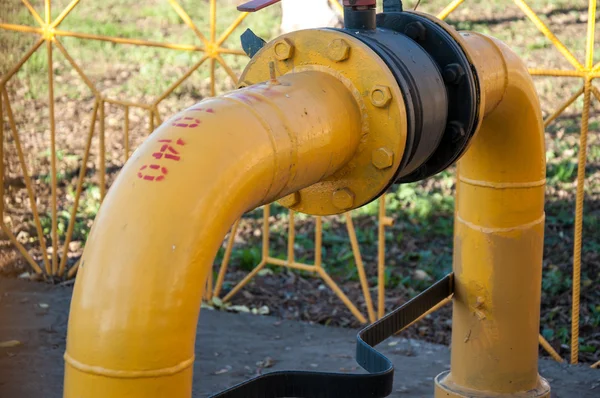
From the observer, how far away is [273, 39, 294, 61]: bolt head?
79.7 inches

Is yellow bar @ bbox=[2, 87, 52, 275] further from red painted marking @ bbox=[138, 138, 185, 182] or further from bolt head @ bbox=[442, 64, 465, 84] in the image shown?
red painted marking @ bbox=[138, 138, 185, 182]

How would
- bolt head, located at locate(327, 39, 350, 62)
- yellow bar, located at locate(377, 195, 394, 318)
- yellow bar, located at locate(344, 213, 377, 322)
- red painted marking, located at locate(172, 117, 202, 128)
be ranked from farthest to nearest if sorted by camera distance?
1. yellow bar, located at locate(344, 213, 377, 322)
2. yellow bar, located at locate(377, 195, 394, 318)
3. bolt head, located at locate(327, 39, 350, 62)
4. red painted marking, located at locate(172, 117, 202, 128)

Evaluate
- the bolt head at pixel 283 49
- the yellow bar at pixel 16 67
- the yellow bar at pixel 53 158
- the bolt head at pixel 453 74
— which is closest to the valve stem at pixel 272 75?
the bolt head at pixel 283 49

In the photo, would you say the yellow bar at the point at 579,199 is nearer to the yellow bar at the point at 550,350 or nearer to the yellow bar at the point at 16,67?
the yellow bar at the point at 550,350

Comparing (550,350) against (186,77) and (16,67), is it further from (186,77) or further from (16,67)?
(16,67)

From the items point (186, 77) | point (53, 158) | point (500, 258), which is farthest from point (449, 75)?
point (53, 158)

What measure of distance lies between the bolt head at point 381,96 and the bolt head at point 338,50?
3.9 inches

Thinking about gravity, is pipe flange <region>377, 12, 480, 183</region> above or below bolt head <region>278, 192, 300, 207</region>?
above

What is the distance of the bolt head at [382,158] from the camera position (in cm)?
195

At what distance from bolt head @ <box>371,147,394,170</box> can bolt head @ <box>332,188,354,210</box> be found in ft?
0.35

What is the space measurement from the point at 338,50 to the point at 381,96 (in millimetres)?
142

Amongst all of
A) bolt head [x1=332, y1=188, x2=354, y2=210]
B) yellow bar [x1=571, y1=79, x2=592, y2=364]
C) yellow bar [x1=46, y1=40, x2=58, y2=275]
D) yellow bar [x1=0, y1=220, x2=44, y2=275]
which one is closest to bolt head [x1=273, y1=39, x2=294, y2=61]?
bolt head [x1=332, y1=188, x2=354, y2=210]

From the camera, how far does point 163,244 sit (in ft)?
4.94

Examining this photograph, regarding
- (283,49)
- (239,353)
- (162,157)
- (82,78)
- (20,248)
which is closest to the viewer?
(162,157)
